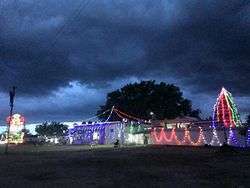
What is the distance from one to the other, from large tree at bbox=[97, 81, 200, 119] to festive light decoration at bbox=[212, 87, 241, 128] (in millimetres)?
49830

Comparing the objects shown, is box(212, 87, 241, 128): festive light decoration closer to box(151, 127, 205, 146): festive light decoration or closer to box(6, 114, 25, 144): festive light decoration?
box(151, 127, 205, 146): festive light decoration

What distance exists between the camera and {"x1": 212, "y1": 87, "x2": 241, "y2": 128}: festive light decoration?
1960 inches

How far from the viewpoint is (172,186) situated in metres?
14.2

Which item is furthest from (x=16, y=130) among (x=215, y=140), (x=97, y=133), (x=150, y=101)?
(x=215, y=140)

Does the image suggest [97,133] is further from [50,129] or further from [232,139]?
[50,129]

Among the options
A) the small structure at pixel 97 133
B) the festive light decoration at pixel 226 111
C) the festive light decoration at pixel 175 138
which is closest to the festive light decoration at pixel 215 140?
the festive light decoration at pixel 226 111

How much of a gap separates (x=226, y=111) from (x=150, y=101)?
2125 inches

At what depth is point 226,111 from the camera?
1986 inches

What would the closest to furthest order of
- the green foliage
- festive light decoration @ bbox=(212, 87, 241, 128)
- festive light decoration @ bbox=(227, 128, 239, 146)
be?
festive light decoration @ bbox=(227, 128, 239, 146) → festive light decoration @ bbox=(212, 87, 241, 128) → the green foliage

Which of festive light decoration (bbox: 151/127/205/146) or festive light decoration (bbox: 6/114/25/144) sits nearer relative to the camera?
festive light decoration (bbox: 151/127/205/146)

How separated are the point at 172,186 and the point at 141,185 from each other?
1.10 m

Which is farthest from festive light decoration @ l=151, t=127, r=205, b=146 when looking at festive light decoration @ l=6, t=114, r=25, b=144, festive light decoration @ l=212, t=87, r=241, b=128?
festive light decoration @ l=6, t=114, r=25, b=144

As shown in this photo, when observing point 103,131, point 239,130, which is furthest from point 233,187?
point 103,131

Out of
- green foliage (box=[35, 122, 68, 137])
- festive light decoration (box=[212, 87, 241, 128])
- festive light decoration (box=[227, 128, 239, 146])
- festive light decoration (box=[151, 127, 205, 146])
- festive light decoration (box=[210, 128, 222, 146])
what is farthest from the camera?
green foliage (box=[35, 122, 68, 137])
